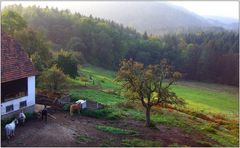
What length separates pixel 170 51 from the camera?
116 m

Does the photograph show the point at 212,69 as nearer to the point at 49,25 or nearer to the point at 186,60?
the point at 186,60

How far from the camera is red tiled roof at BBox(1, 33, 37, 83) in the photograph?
2956 cm

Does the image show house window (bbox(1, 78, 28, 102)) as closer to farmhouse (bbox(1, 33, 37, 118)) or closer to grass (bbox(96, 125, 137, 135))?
farmhouse (bbox(1, 33, 37, 118))

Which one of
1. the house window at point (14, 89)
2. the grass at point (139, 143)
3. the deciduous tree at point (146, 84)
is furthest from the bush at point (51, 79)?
the grass at point (139, 143)

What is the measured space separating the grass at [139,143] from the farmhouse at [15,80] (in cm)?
917

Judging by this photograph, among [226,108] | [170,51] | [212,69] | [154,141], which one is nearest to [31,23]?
[170,51]

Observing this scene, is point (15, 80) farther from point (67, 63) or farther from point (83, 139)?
point (67, 63)

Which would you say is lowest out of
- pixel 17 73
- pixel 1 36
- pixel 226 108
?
pixel 226 108

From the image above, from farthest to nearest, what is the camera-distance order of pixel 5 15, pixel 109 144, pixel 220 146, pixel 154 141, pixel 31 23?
pixel 31 23 → pixel 5 15 → pixel 220 146 → pixel 154 141 → pixel 109 144

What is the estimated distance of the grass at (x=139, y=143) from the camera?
86.7ft

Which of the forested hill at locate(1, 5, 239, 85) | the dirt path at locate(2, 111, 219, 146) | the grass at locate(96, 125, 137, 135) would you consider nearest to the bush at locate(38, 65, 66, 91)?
the dirt path at locate(2, 111, 219, 146)

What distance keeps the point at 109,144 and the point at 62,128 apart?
4102 mm

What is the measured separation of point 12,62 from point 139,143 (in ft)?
39.0

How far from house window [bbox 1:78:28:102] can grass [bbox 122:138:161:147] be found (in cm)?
940
